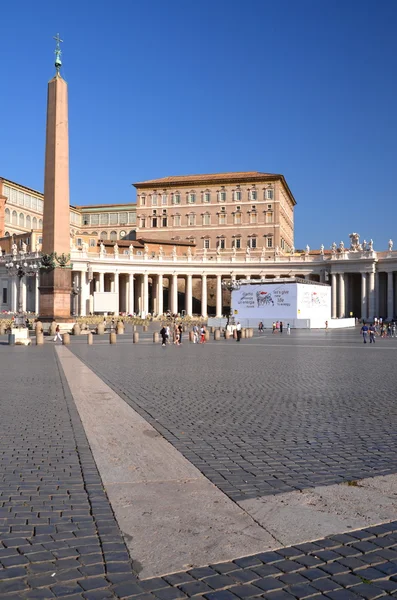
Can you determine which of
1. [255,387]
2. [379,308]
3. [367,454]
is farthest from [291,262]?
[367,454]

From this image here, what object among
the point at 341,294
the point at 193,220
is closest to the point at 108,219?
the point at 193,220

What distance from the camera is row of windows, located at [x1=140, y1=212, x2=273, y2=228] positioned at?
89625 millimetres

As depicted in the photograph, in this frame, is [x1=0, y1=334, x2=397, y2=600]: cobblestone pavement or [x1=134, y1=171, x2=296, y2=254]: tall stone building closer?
[x1=0, y1=334, x2=397, y2=600]: cobblestone pavement

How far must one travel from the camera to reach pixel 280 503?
508 centimetres

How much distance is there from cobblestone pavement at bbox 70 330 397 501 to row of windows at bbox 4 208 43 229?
2925 inches

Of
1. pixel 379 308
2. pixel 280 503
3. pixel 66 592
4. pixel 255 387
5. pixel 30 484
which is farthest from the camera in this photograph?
pixel 379 308

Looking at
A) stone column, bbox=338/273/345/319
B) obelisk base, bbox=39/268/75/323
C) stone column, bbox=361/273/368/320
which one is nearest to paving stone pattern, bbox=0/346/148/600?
obelisk base, bbox=39/268/75/323

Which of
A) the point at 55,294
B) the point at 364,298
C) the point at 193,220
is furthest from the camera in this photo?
the point at 193,220

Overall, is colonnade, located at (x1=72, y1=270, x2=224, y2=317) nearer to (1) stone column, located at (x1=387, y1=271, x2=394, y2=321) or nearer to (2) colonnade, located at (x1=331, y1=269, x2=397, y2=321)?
(2) colonnade, located at (x1=331, y1=269, x2=397, y2=321)

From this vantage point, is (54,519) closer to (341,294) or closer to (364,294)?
(364,294)

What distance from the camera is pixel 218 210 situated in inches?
3602

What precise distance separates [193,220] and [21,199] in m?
25.6

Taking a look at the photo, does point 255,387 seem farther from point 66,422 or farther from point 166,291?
point 166,291

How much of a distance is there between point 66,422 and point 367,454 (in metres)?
4.22
